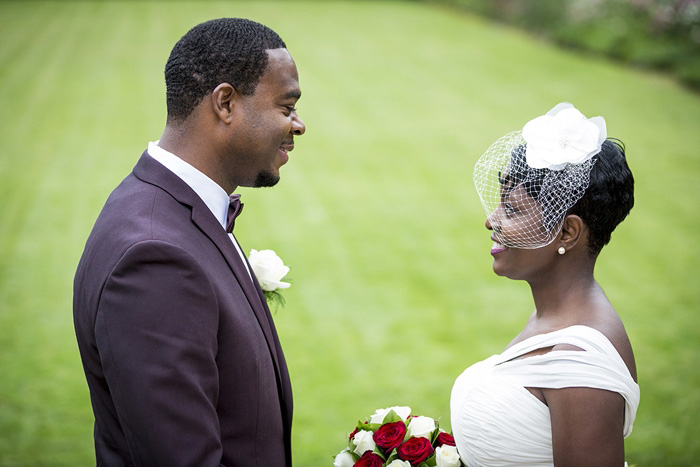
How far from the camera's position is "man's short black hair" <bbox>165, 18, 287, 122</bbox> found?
213 cm

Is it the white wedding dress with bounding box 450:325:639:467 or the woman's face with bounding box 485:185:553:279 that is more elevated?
the woman's face with bounding box 485:185:553:279

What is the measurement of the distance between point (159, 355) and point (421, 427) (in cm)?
137

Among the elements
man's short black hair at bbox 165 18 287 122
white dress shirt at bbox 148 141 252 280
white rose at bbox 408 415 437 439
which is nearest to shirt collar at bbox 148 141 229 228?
white dress shirt at bbox 148 141 252 280

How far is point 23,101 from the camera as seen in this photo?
1362cm

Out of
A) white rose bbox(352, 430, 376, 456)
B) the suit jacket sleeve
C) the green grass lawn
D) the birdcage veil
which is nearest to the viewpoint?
the suit jacket sleeve

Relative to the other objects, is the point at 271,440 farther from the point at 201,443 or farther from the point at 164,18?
the point at 164,18

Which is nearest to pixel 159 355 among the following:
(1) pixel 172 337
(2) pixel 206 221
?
(1) pixel 172 337

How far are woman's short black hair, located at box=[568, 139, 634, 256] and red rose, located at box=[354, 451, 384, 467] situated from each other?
1.19m

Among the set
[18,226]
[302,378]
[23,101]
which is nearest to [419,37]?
[23,101]

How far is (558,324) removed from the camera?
255 cm

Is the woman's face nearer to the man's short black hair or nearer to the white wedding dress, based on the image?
the white wedding dress

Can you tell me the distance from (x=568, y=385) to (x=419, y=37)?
19282mm

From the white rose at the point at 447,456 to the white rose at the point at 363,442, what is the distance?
0.26 m

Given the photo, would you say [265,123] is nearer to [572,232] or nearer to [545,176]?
[545,176]
